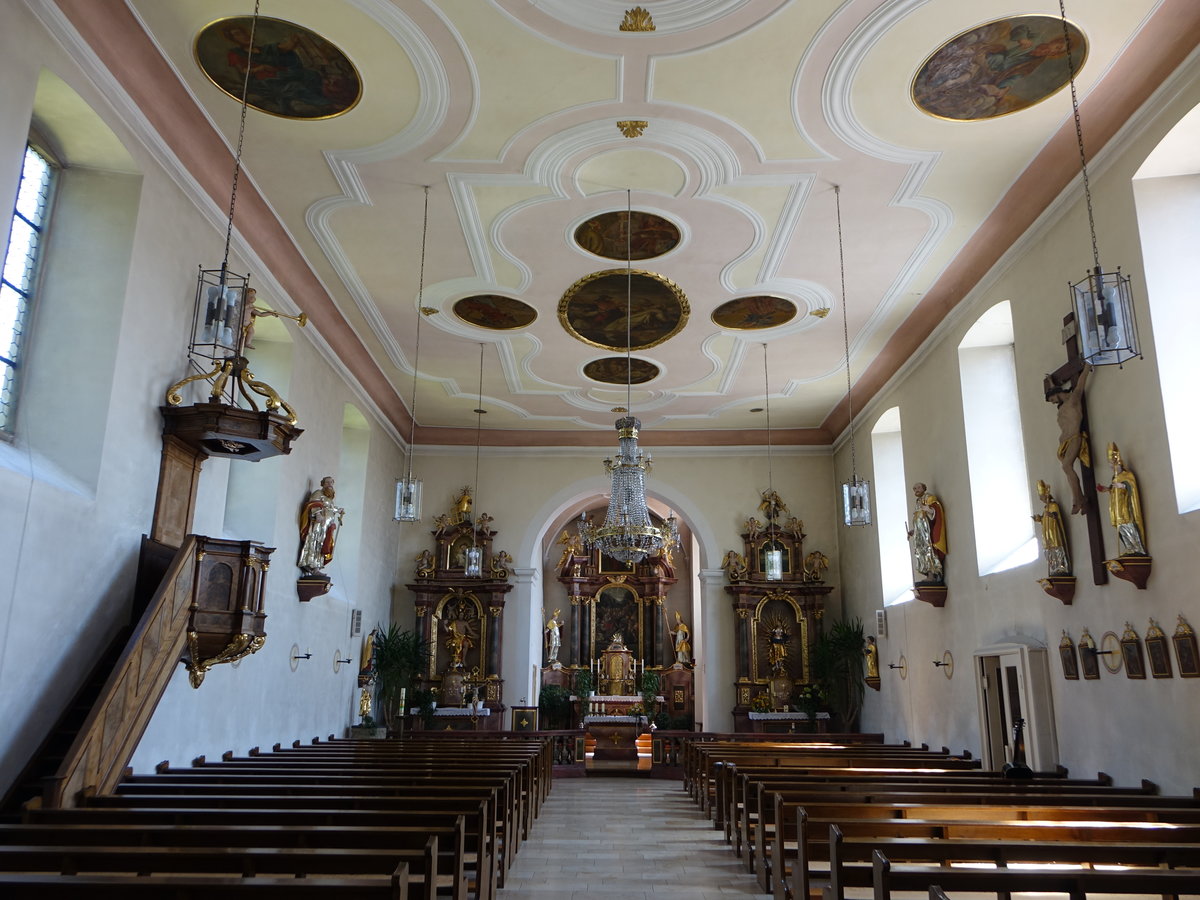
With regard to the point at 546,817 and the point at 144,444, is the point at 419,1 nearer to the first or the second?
the point at 144,444

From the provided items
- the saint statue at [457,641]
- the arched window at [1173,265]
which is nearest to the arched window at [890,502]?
the arched window at [1173,265]

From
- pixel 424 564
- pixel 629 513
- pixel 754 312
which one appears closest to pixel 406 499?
pixel 629 513

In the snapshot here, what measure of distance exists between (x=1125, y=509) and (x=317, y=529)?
8.80 m

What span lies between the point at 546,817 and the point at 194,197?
7226 mm

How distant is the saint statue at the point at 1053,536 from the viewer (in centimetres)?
846

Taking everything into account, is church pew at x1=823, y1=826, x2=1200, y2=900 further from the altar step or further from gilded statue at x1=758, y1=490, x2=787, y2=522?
gilded statue at x1=758, y1=490, x2=787, y2=522

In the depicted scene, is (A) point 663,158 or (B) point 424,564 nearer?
(A) point 663,158

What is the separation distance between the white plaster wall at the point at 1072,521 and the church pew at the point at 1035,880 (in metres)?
4.04

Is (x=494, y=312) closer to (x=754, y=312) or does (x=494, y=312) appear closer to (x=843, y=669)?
(x=754, y=312)

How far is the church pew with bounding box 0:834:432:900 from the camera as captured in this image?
3.50m

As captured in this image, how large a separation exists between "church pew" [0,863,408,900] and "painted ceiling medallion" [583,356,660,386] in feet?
36.6

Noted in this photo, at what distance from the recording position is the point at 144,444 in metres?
7.65

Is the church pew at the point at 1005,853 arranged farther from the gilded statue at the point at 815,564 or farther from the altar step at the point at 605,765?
the gilded statue at the point at 815,564

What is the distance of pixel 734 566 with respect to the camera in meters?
17.2
